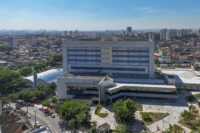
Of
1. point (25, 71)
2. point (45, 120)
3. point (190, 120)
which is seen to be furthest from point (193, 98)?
point (25, 71)

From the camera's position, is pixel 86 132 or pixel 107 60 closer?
pixel 86 132

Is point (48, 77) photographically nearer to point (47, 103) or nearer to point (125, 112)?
point (47, 103)

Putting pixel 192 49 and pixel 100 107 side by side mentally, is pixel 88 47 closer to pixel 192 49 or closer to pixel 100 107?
pixel 100 107

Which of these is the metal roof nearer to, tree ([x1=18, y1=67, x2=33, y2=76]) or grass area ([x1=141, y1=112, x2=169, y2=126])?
tree ([x1=18, y1=67, x2=33, y2=76])

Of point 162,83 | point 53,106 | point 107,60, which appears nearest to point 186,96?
point 162,83

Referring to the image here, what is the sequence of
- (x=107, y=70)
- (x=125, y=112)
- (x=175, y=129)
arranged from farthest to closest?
1. (x=107, y=70)
2. (x=125, y=112)
3. (x=175, y=129)

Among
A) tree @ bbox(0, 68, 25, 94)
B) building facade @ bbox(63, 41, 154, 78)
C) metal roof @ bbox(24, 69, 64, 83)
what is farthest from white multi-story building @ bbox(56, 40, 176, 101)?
tree @ bbox(0, 68, 25, 94)
